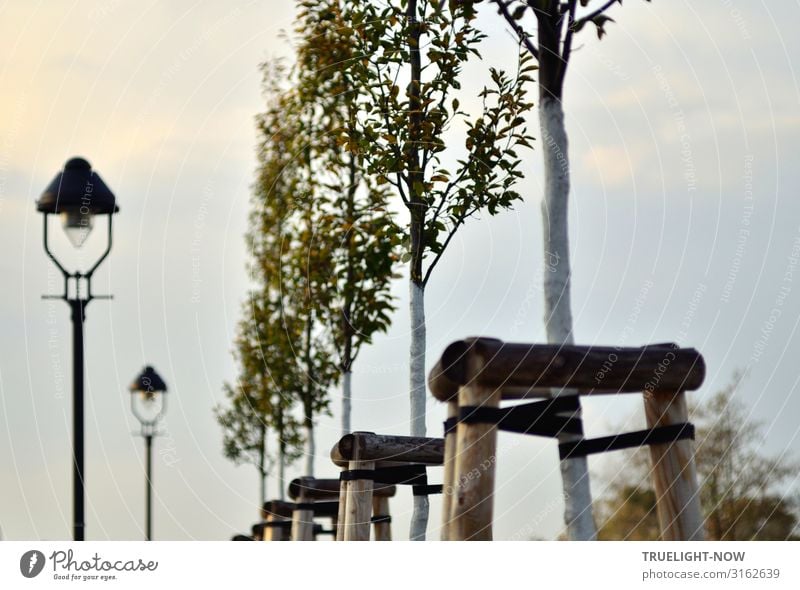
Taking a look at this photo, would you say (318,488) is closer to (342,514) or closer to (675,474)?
(342,514)

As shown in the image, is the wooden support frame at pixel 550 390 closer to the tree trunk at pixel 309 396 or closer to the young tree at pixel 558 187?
the young tree at pixel 558 187

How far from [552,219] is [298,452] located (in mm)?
10936

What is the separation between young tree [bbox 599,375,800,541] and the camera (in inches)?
573

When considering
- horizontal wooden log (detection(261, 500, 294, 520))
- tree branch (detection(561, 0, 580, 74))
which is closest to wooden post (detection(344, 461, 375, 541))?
tree branch (detection(561, 0, 580, 74))

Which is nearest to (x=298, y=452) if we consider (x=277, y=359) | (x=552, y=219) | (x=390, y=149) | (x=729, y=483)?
(x=277, y=359)

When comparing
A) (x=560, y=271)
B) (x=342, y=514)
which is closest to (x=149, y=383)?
(x=342, y=514)

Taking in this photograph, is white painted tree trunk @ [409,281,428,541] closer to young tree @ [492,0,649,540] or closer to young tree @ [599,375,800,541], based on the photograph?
young tree @ [492,0,649,540]

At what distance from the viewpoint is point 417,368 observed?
9.01 m

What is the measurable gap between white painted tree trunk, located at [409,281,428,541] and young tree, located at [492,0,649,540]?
8.11 ft

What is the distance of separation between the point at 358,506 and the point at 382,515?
169cm

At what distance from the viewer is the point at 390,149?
9.18 metres

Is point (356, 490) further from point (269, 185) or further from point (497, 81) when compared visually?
point (269, 185)

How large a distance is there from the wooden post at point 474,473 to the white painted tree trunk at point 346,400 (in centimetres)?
733

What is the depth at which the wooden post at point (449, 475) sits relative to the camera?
5457 millimetres
